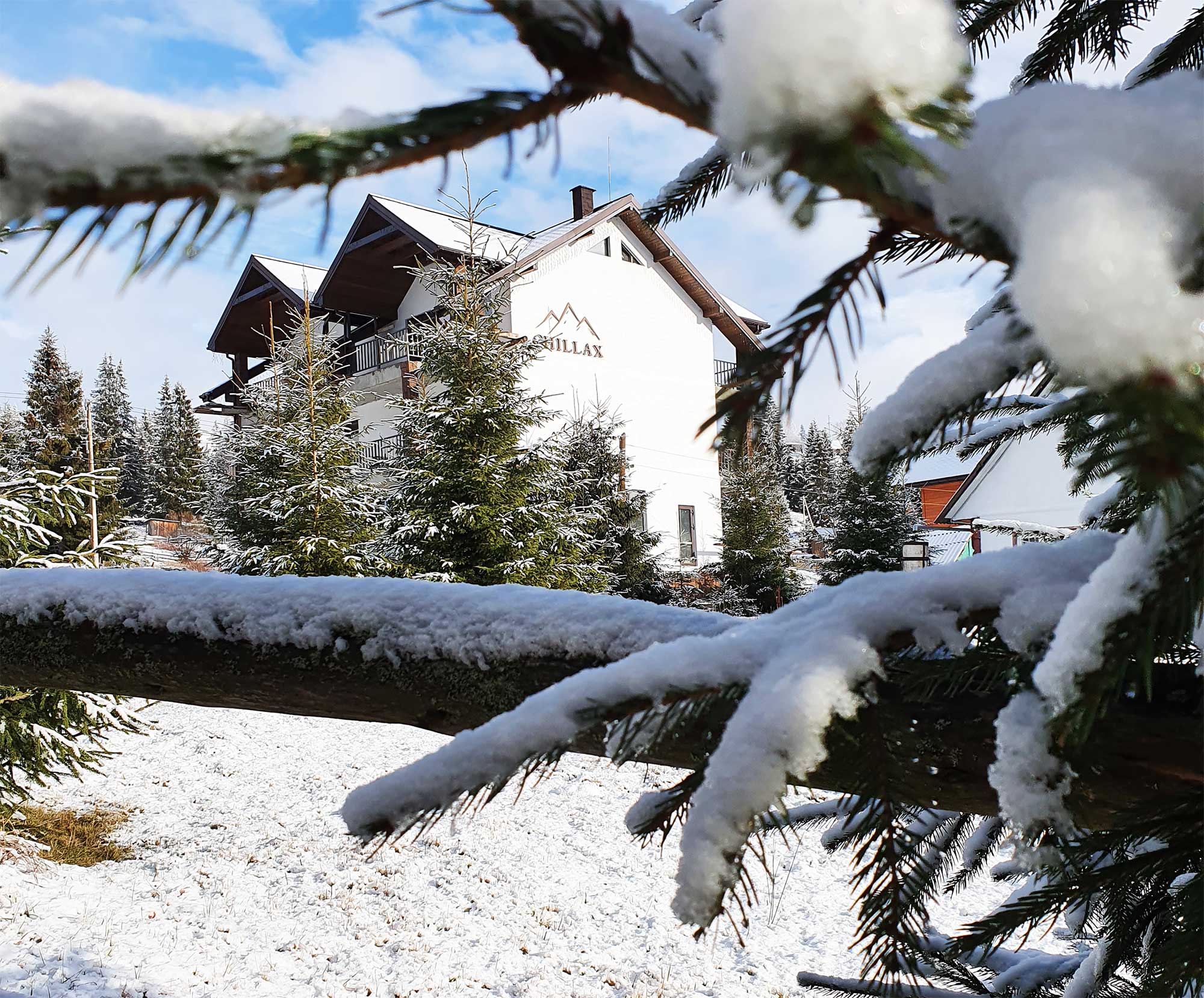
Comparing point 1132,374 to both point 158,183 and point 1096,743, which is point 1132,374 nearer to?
point 158,183

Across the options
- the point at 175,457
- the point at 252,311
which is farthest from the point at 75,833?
the point at 175,457

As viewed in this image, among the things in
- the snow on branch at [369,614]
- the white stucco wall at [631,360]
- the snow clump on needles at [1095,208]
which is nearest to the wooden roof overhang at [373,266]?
the white stucco wall at [631,360]

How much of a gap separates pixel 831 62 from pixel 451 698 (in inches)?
41.9

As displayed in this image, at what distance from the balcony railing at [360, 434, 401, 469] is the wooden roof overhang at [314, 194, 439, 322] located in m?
3.75

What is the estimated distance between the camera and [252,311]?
82.3ft

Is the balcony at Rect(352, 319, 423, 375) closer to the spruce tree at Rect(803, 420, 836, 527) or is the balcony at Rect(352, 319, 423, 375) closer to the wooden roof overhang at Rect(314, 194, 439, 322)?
the wooden roof overhang at Rect(314, 194, 439, 322)

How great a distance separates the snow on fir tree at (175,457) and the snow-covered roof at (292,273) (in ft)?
68.5

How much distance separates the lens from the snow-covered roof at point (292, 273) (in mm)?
23062

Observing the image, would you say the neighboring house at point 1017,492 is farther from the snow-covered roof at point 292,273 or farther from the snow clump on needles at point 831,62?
the snow-covered roof at point 292,273

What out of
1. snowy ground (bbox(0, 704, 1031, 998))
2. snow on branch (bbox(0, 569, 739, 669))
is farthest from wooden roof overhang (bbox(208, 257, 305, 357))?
snow on branch (bbox(0, 569, 739, 669))

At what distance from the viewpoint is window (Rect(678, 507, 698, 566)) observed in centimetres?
2472

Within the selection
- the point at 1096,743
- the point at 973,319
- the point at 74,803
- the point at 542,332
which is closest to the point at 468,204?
the point at 542,332

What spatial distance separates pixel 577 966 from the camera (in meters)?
5.91

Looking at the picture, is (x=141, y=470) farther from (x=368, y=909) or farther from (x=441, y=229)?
(x=368, y=909)
